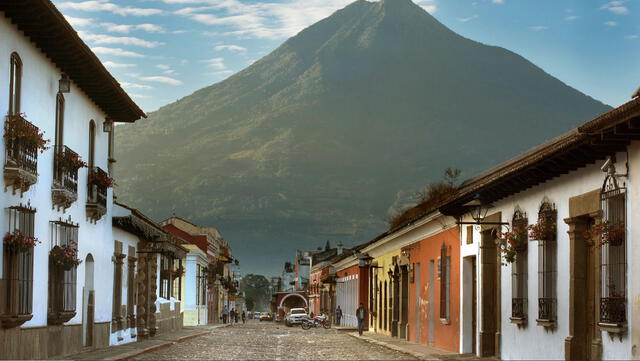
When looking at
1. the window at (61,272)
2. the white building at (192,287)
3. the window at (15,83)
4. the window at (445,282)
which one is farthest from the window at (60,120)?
the white building at (192,287)

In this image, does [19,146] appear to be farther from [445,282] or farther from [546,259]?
[445,282]

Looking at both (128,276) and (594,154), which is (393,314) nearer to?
(128,276)

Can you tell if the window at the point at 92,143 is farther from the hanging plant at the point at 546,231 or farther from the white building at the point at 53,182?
the hanging plant at the point at 546,231

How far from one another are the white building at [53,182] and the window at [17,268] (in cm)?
2

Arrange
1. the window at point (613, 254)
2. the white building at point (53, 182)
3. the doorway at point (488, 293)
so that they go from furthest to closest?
the doorway at point (488, 293), the white building at point (53, 182), the window at point (613, 254)

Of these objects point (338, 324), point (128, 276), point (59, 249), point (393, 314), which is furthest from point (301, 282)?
point (59, 249)

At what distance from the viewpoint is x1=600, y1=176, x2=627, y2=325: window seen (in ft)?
52.5

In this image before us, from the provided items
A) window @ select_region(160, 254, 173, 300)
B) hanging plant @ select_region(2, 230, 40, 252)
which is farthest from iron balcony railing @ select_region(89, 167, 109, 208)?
window @ select_region(160, 254, 173, 300)

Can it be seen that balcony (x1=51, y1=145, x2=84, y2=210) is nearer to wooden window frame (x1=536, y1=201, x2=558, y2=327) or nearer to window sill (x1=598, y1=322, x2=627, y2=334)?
wooden window frame (x1=536, y1=201, x2=558, y2=327)

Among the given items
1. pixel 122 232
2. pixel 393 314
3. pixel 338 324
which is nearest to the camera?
pixel 122 232

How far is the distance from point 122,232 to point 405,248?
1139 cm

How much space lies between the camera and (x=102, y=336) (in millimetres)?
28812

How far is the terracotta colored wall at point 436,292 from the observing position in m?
29.8

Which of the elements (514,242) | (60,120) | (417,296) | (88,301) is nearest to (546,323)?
(514,242)
